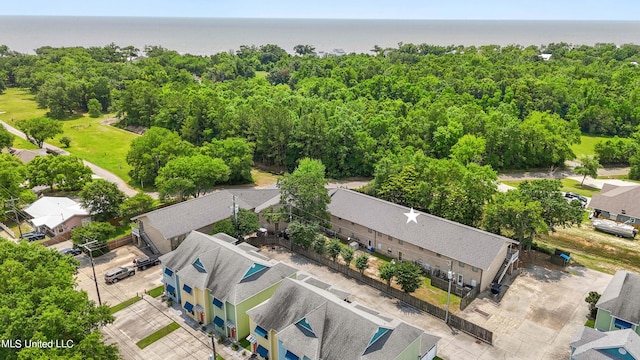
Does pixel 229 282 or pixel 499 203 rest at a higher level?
pixel 499 203

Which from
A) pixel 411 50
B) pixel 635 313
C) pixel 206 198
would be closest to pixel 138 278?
pixel 206 198

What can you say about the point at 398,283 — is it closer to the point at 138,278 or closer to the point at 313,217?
the point at 313,217

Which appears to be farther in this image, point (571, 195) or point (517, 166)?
point (517, 166)

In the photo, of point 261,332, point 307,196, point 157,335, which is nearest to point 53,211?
point 157,335

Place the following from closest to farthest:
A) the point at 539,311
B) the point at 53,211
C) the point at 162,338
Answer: the point at 162,338
the point at 539,311
the point at 53,211

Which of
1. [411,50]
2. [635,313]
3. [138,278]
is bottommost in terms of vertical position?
[138,278]

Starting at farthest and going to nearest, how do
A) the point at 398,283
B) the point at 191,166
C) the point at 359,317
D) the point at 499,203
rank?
1. the point at 191,166
2. the point at 499,203
3. the point at 398,283
4. the point at 359,317

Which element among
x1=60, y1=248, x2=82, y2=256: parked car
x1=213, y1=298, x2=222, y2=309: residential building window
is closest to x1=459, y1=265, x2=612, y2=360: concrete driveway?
x1=213, y1=298, x2=222, y2=309: residential building window

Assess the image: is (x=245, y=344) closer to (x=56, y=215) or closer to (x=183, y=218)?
(x=183, y=218)
